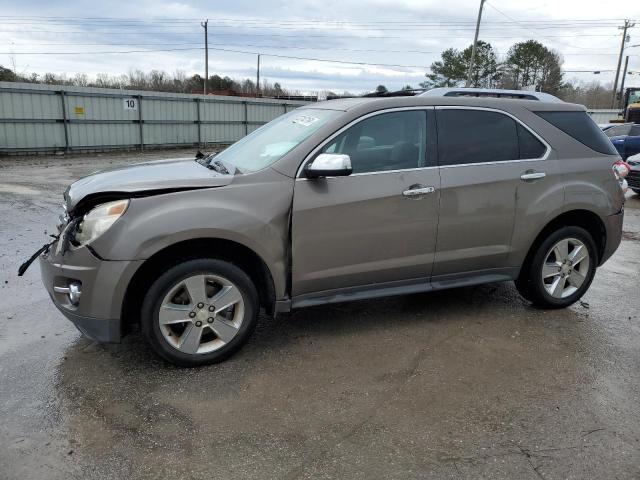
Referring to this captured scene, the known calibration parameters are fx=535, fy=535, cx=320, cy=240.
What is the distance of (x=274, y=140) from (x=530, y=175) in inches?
83.1

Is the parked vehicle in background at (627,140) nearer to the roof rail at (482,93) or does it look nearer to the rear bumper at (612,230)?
the rear bumper at (612,230)

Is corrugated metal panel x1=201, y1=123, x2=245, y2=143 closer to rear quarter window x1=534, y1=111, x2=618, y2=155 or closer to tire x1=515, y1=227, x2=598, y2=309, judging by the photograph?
rear quarter window x1=534, y1=111, x2=618, y2=155

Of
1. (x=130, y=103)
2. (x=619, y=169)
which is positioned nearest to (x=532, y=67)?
(x=130, y=103)

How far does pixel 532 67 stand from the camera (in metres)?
55.6

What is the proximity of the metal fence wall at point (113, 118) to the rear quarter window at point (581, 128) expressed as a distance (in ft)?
56.2

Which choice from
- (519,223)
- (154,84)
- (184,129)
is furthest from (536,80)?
(519,223)

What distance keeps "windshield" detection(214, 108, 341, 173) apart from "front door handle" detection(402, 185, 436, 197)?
772 mm

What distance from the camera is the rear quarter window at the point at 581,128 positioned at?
4.63m

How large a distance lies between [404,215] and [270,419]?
1.77 m

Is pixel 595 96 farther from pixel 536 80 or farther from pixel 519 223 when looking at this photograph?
pixel 519 223

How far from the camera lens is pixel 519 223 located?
4.42 m

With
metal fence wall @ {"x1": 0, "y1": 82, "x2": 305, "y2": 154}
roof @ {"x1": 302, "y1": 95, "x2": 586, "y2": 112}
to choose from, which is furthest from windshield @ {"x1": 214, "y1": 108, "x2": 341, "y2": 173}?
metal fence wall @ {"x1": 0, "y1": 82, "x2": 305, "y2": 154}

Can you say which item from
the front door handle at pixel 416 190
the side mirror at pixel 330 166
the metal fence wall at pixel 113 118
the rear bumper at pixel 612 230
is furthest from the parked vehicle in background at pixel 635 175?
the metal fence wall at pixel 113 118

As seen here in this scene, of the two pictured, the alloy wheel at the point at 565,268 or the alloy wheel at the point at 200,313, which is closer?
the alloy wheel at the point at 200,313
